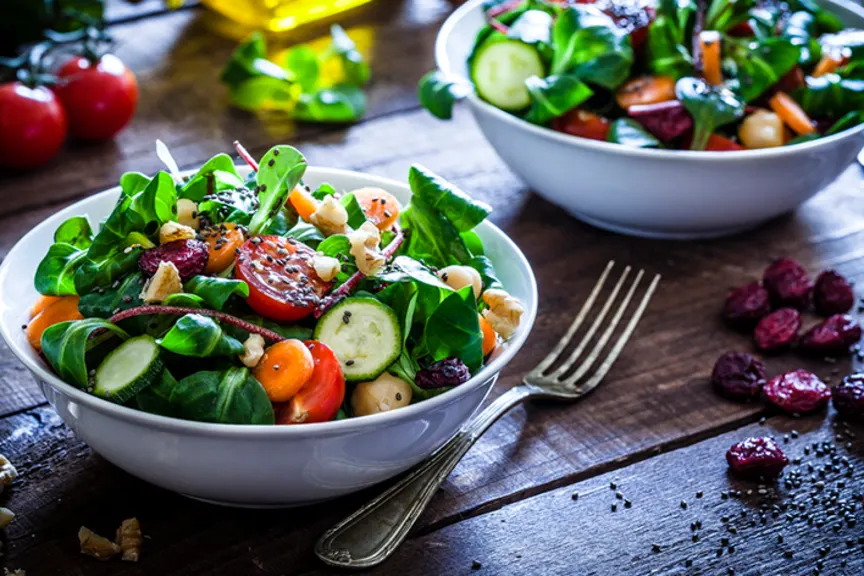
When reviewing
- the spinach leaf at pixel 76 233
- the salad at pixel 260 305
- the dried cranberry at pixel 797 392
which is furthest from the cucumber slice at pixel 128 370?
the dried cranberry at pixel 797 392

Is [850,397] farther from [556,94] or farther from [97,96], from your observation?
[97,96]

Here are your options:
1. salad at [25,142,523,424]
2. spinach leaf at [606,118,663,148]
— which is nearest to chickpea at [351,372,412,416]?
salad at [25,142,523,424]

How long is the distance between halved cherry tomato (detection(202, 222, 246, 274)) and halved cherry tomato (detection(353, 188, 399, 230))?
0.59 ft

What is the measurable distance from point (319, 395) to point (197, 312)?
146 mm

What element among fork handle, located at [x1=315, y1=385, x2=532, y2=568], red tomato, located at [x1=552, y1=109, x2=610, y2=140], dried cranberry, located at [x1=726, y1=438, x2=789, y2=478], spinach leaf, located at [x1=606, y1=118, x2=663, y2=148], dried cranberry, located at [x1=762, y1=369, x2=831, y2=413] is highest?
spinach leaf, located at [x1=606, y1=118, x2=663, y2=148]

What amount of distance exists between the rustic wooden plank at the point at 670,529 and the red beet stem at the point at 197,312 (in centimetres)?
25

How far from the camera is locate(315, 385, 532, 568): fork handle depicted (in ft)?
3.51

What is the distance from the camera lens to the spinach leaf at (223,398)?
3.22 ft

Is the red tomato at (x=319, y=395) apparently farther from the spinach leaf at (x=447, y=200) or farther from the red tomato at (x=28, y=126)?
the red tomato at (x=28, y=126)

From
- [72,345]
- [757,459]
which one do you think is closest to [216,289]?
[72,345]

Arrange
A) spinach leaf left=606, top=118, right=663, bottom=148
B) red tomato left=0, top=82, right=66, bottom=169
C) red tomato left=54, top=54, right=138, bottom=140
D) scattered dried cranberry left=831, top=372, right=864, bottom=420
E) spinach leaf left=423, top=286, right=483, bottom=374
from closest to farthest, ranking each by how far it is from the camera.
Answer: spinach leaf left=423, top=286, right=483, bottom=374, scattered dried cranberry left=831, top=372, right=864, bottom=420, spinach leaf left=606, top=118, right=663, bottom=148, red tomato left=0, top=82, right=66, bottom=169, red tomato left=54, top=54, right=138, bottom=140

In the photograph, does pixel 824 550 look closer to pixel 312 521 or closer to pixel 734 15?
pixel 312 521

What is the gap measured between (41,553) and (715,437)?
80 centimetres

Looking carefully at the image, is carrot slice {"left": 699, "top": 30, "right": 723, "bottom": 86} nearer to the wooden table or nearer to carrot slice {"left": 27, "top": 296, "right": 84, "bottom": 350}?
the wooden table
